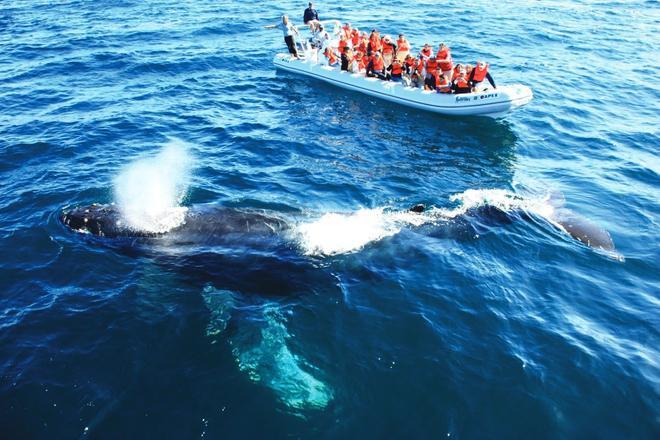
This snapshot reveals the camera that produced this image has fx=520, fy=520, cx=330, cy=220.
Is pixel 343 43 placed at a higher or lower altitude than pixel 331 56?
higher

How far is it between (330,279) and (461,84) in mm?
17100

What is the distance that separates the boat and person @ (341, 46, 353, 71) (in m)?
0.42

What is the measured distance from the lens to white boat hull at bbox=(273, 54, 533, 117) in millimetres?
27109

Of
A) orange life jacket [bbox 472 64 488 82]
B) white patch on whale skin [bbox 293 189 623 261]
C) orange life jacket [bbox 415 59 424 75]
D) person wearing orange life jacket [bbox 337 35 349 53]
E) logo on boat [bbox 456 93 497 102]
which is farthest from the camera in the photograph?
person wearing orange life jacket [bbox 337 35 349 53]

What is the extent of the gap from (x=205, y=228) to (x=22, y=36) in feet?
110

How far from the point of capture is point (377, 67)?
102 feet

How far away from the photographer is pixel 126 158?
75.5 ft

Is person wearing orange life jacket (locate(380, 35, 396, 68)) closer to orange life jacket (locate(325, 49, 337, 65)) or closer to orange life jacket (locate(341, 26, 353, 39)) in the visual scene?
orange life jacket (locate(341, 26, 353, 39))

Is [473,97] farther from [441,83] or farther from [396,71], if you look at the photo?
[396,71]

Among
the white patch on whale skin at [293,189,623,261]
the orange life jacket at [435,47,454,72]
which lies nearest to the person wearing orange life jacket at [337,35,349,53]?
the orange life jacket at [435,47,454,72]

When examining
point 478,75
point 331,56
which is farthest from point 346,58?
point 478,75

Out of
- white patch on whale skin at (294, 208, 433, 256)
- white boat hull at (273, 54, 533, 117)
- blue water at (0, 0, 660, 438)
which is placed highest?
white boat hull at (273, 54, 533, 117)

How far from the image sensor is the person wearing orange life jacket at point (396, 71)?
30484 millimetres

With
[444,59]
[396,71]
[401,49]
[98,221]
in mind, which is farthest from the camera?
[401,49]
